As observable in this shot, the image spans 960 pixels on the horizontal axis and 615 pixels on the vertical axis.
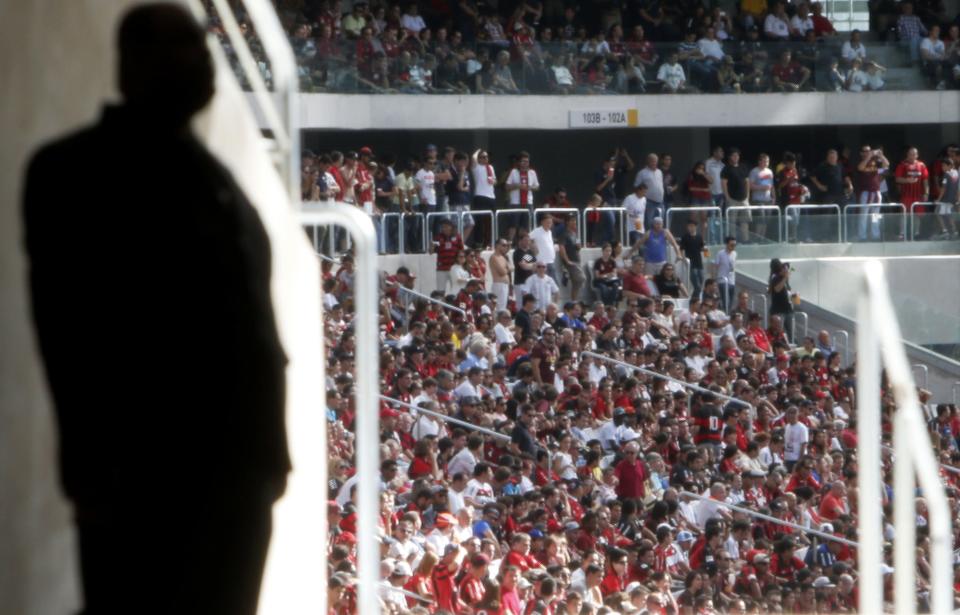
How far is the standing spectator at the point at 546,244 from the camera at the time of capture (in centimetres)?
1543

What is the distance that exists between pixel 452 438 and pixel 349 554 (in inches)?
128

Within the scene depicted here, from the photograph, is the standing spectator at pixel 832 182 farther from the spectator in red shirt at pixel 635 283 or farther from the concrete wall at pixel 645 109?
the spectator in red shirt at pixel 635 283

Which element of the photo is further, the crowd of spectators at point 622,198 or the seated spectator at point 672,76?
the seated spectator at point 672,76

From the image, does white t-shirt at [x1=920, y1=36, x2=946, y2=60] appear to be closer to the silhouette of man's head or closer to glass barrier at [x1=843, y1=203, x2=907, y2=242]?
glass barrier at [x1=843, y1=203, x2=907, y2=242]

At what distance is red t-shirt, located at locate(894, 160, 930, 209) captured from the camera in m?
19.3

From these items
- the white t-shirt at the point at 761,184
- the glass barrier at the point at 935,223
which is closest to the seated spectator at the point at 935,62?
the glass barrier at the point at 935,223

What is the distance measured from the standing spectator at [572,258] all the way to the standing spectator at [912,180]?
5.29 m

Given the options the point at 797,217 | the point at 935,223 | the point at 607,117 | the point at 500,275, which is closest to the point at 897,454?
the point at 500,275

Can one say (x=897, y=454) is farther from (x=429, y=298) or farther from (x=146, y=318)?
(x=429, y=298)

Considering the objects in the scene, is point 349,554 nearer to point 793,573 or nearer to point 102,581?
point 793,573

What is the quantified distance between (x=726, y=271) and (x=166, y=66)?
15.2m

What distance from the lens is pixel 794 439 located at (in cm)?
1245

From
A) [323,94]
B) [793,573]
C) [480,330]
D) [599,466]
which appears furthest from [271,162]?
[323,94]

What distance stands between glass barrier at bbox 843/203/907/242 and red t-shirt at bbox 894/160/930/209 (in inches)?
38.2
